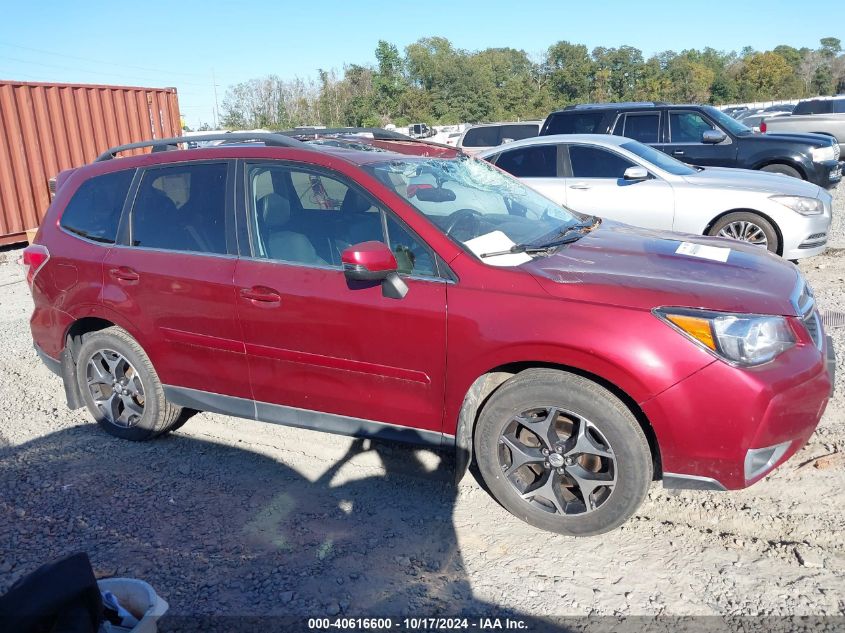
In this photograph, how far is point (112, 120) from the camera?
13.3m

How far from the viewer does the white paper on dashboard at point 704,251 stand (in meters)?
3.65

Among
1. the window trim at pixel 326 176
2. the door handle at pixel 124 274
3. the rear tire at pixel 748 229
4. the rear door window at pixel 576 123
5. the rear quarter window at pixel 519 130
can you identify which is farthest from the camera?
the rear quarter window at pixel 519 130

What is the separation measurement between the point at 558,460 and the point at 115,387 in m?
2.90

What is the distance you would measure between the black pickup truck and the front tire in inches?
335

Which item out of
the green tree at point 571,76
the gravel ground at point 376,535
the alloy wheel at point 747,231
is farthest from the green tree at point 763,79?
the gravel ground at point 376,535

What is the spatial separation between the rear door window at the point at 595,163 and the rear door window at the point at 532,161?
26cm

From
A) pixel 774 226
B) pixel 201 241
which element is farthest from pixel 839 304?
pixel 201 241

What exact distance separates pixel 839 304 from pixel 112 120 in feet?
40.7

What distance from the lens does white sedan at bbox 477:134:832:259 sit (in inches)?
296

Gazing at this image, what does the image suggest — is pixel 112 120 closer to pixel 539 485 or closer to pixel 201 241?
pixel 201 241

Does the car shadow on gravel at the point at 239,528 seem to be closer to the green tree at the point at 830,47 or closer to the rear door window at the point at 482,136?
the rear door window at the point at 482,136

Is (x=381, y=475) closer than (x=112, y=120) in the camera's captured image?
Yes

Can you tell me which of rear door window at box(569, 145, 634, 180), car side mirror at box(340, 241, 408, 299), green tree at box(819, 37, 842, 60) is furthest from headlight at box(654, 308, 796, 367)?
green tree at box(819, 37, 842, 60)

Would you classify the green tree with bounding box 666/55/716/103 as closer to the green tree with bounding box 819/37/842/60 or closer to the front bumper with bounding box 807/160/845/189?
the green tree with bounding box 819/37/842/60
